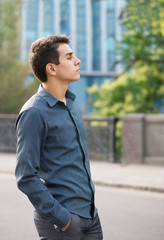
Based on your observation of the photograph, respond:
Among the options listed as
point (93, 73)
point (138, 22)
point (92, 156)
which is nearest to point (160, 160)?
point (92, 156)

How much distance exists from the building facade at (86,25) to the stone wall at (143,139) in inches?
1927

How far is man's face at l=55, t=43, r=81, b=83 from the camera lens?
262 cm

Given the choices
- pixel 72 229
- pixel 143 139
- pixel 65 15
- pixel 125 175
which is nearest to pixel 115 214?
pixel 125 175

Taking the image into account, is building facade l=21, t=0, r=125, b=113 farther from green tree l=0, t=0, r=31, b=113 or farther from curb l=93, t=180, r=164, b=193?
curb l=93, t=180, r=164, b=193

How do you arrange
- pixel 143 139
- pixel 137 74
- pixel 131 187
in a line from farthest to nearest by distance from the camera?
pixel 137 74
pixel 143 139
pixel 131 187

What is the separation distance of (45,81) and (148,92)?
76.6ft

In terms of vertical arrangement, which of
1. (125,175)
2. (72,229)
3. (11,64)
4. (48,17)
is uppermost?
(48,17)

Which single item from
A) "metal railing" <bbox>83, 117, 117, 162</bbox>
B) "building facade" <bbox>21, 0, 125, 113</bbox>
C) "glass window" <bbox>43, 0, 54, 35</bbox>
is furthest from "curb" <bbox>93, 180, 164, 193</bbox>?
"glass window" <bbox>43, 0, 54, 35</bbox>

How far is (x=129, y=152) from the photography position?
12547 millimetres

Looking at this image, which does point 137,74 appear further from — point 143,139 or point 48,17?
point 48,17

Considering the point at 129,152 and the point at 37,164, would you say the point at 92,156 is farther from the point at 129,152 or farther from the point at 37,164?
the point at 37,164

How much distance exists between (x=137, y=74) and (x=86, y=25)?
124ft

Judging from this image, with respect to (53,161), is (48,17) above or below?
above

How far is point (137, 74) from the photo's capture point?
25875mm
